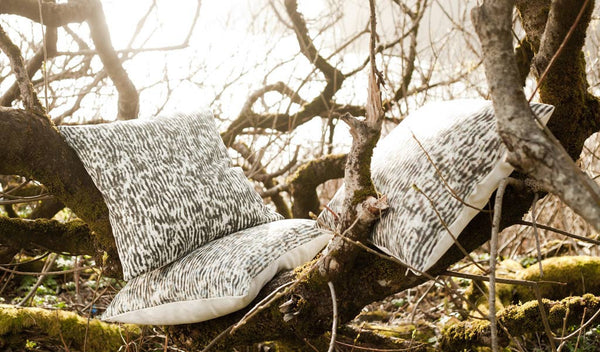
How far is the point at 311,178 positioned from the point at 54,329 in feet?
4.44

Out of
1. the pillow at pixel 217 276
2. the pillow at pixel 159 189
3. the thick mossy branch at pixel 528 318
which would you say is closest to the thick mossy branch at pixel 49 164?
the pillow at pixel 159 189

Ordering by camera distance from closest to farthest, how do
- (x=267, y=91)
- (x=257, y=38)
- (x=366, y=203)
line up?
(x=366, y=203), (x=267, y=91), (x=257, y=38)

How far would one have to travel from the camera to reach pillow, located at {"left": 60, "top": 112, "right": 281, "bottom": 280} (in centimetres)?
166

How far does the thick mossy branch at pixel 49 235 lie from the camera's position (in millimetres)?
2086

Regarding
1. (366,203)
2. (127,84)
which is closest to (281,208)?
(127,84)

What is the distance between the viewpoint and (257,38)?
3875 mm

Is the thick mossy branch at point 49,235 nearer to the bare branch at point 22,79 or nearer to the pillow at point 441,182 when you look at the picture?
the bare branch at point 22,79

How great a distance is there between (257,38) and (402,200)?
2.83 metres

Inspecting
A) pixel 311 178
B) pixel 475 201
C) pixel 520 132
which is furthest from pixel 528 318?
pixel 311 178

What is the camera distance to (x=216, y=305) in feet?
4.83

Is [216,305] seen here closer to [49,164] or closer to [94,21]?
[49,164]

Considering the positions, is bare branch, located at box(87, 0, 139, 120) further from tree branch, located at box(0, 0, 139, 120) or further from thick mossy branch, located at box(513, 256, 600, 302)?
thick mossy branch, located at box(513, 256, 600, 302)

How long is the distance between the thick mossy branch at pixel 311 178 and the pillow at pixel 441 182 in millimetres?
1449

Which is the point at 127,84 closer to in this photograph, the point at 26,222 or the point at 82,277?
the point at 26,222
